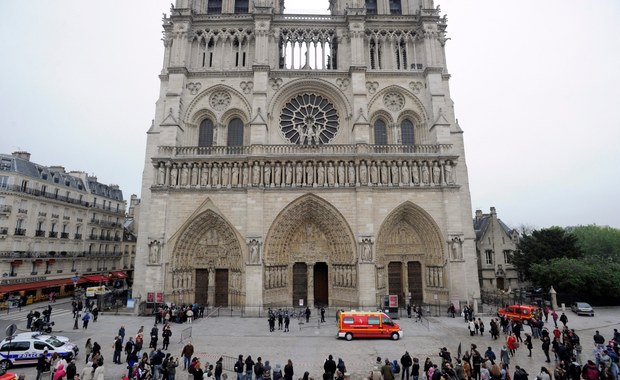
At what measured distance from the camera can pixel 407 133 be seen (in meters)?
25.5

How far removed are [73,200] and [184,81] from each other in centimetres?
1548

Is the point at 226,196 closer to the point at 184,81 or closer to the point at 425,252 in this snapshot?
the point at 184,81

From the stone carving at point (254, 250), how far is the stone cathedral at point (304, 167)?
118 millimetres

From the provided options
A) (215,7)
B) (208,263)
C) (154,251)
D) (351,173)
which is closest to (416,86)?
(351,173)

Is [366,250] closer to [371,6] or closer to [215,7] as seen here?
[371,6]

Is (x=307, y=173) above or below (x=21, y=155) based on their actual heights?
below

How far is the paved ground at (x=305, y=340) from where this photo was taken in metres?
11.7

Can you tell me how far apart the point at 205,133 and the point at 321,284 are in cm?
Answer: 1376

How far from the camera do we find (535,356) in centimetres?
1227

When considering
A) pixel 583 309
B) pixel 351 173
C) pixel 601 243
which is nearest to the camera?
pixel 583 309

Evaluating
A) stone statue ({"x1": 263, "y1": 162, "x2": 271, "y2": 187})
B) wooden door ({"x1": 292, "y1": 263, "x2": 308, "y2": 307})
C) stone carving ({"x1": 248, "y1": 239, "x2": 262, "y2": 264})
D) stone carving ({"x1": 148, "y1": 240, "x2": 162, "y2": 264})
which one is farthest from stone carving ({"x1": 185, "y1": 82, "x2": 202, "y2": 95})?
wooden door ({"x1": 292, "y1": 263, "x2": 308, "y2": 307})

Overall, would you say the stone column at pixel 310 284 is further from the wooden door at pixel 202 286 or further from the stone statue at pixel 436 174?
the stone statue at pixel 436 174

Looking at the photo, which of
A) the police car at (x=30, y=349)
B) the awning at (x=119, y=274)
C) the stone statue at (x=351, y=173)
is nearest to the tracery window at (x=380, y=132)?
the stone statue at (x=351, y=173)

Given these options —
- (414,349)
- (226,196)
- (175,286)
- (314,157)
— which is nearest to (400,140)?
(314,157)
